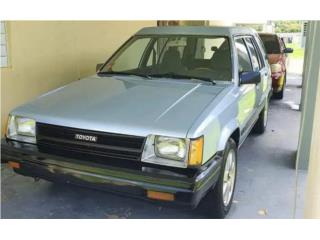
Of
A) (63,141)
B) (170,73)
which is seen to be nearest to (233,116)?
(170,73)


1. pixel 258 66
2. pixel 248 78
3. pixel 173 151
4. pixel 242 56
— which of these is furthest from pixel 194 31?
pixel 173 151

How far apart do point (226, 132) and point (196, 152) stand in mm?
650

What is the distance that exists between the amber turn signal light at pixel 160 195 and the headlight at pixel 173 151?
216 mm

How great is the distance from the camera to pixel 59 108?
10.5 feet

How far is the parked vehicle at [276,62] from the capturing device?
27.8ft

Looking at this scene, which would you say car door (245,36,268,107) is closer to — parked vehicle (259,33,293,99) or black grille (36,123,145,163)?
black grille (36,123,145,163)

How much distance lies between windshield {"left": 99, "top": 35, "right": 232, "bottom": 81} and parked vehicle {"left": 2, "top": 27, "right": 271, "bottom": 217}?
12 millimetres

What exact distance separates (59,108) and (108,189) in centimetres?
89

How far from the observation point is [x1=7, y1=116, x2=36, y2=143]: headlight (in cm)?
315

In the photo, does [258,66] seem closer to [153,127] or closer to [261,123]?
[261,123]

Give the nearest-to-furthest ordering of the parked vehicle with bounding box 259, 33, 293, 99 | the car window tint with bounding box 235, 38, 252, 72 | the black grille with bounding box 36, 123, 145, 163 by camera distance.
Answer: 1. the black grille with bounding box 36, 123, 145, 163
2. the car window tint with bounding box 235, 38, 252, 72
3. the parked vehicle with bounding box 259, 33, 293, 99

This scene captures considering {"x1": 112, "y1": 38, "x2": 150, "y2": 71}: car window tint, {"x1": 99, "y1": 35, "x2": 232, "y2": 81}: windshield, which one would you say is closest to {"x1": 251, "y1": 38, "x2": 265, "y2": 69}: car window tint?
{"x1": 99, "y1": 35, "x2": 232, "y2": 81}: windshield
